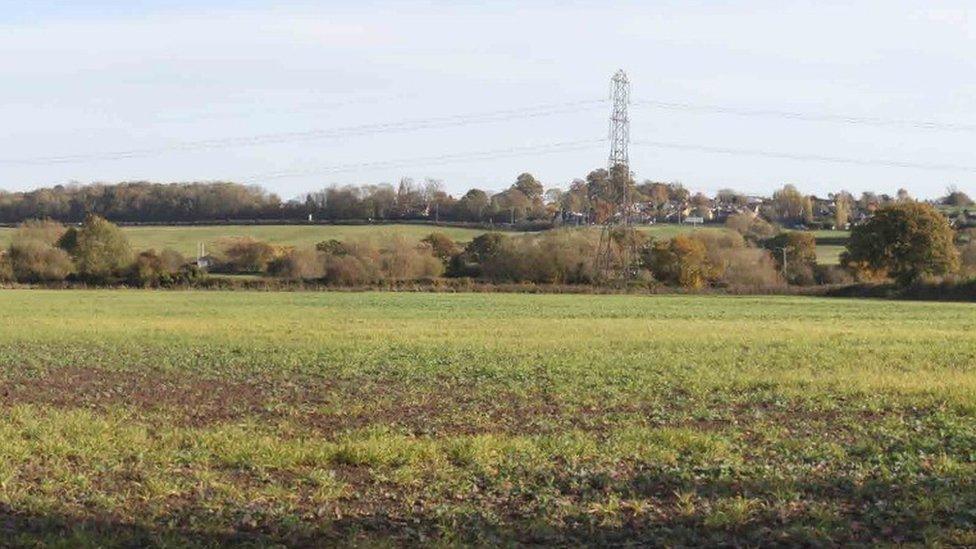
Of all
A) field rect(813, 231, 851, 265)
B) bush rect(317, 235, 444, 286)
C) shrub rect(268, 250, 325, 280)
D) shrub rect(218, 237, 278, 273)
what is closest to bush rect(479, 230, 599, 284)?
bush rect(317, 235, 444, 286)

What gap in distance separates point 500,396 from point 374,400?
2023 millimetres

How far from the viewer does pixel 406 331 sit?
36594 millimetres

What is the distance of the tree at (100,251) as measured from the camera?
9425cm

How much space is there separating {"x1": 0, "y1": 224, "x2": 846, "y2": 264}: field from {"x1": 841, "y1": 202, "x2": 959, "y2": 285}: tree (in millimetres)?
15284

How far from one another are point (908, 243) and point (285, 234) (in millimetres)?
59252

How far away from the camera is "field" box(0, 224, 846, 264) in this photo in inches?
4326

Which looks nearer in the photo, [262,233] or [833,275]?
[833,275]

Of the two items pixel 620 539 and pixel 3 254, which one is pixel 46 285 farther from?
pixel 620 539

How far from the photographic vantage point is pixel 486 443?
1282 centimetres

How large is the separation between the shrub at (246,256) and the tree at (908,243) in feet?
162

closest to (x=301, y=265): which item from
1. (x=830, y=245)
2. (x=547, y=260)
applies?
(x=547, y=260)

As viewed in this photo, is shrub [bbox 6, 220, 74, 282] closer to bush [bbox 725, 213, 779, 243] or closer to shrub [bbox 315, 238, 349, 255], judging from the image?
shrub [bbox 315, 238, 349, 255]

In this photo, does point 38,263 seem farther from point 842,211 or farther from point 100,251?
point 842,211

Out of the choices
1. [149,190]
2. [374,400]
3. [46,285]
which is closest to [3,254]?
[46,285]
